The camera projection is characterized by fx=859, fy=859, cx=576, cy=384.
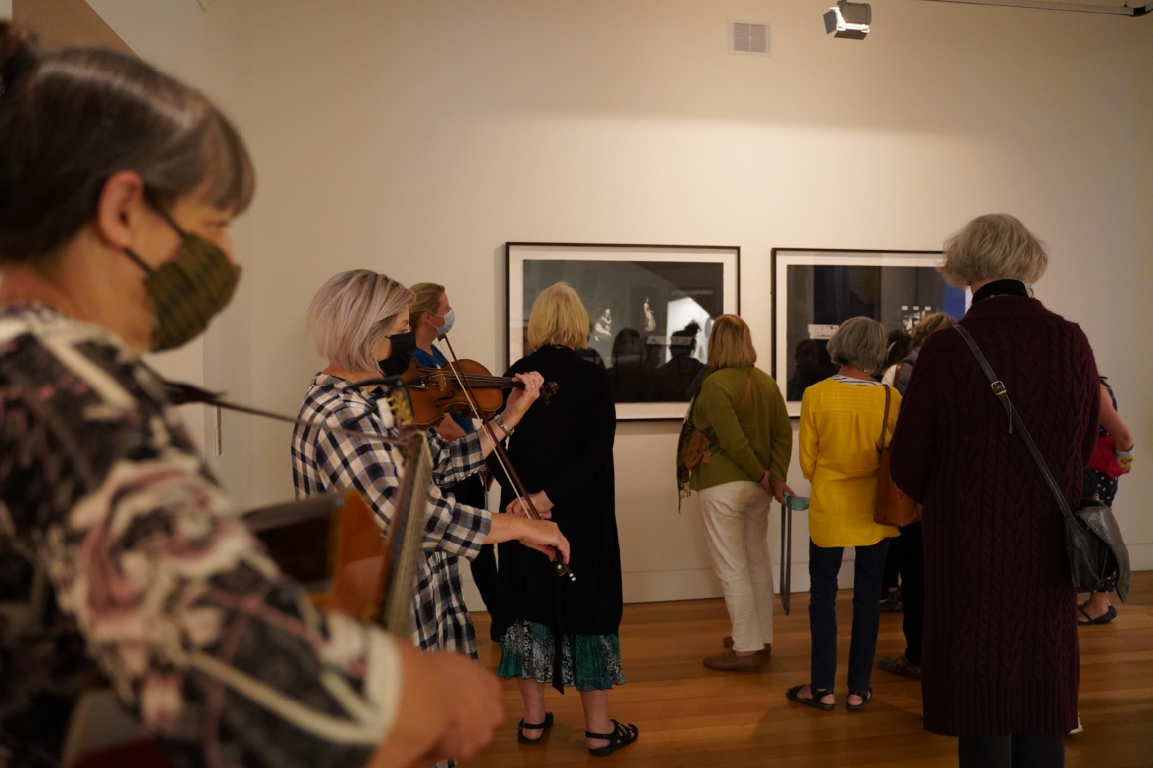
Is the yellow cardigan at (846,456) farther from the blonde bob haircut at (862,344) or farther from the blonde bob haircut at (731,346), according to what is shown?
the blonde bob haircut at (731,346)

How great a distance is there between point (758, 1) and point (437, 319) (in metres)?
3.16

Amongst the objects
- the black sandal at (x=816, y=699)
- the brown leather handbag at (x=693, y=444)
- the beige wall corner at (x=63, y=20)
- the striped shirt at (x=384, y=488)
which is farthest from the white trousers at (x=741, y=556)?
the beige wall corner at (x=63, y=20)

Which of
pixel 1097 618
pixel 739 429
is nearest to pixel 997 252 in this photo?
pixel 739 429

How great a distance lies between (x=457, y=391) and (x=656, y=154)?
281 cm

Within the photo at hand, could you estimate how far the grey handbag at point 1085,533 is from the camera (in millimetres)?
2129

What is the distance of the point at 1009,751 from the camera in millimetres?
2285

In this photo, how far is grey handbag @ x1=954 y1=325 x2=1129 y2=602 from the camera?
213 cm

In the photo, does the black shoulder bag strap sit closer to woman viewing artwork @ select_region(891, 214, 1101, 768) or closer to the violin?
woman viewing artwork @ select_region(891, 214, 1101, 768)

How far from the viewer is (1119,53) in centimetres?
593

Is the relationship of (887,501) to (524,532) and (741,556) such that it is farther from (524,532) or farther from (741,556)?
(524,532)

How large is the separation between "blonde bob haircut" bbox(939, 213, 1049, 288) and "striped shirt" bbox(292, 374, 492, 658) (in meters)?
1.57

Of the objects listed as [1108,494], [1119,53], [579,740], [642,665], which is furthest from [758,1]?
[579,740]

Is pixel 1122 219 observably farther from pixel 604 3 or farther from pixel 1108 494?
pixel 604 3

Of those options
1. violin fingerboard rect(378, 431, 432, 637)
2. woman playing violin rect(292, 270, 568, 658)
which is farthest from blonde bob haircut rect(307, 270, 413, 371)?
violin fingerboard rect(378, 431, 432, 637)
